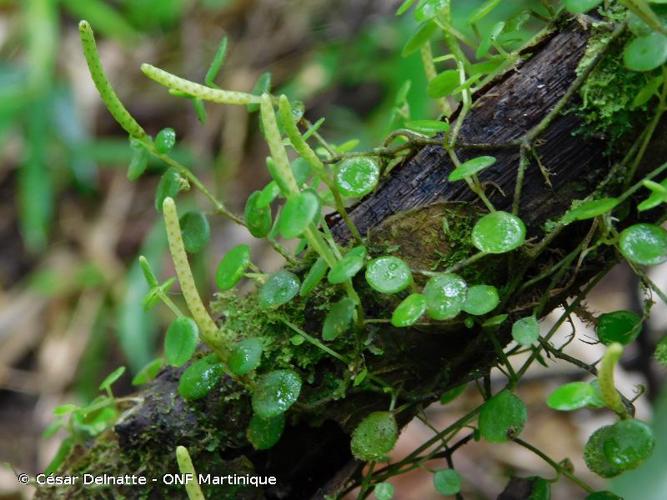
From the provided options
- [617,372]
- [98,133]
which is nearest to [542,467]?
[617,372]

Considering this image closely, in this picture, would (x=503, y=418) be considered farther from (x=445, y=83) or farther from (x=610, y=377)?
(x=445, y=83)

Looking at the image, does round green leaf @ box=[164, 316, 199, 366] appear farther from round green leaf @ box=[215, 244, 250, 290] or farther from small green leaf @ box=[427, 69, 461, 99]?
small green leaf @ box=[427, 69, 461, 99]

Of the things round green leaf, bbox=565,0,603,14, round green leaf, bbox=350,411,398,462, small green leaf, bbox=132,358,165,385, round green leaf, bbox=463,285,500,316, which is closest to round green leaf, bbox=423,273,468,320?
round green leaf, bbox=463,285,500,316

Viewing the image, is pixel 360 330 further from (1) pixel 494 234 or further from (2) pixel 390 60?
(2) pixel 390 60

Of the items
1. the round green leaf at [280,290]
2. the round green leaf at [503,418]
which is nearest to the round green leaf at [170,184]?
the round green leaf at [280,290]

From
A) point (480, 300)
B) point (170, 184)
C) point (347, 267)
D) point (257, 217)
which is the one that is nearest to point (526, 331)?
point (480, 300)

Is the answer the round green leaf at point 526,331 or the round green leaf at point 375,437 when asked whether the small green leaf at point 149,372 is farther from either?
the round green leaf at point 526,331
